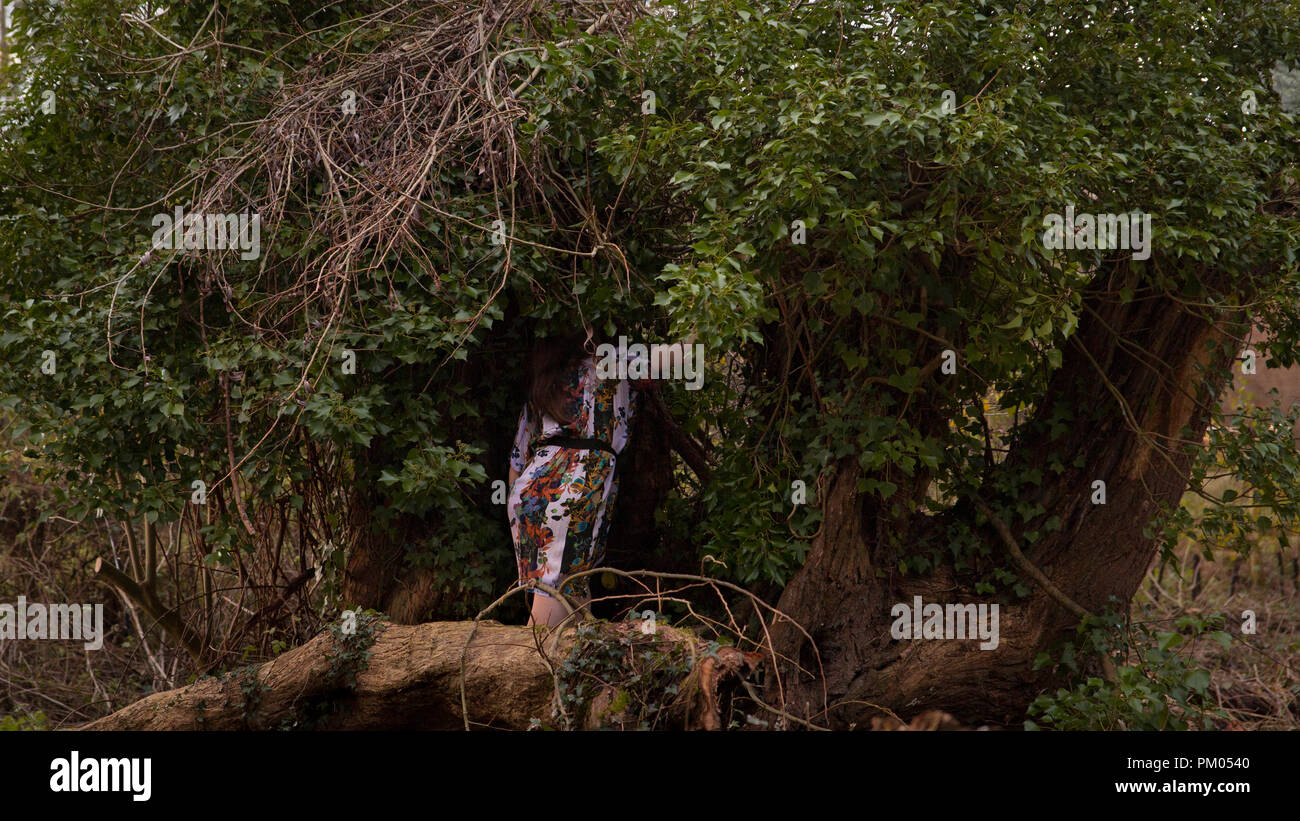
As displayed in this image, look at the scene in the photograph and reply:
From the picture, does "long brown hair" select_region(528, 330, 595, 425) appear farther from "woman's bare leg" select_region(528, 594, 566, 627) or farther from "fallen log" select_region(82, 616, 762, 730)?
"fallen log" select_region(82, 616, 762, 730)

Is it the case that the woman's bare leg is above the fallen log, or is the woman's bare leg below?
above

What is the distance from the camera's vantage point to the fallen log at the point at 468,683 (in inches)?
128

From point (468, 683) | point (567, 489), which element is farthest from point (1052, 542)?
point (468, 683)

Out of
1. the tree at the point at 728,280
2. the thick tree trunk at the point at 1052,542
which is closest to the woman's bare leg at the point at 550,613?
the tree at the point at 728,280

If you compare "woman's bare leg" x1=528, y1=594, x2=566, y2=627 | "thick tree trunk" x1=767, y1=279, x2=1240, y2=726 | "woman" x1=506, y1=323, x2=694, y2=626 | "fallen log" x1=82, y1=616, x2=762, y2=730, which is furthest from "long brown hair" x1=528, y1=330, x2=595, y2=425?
"thick tree trunk" x1=767, y1=279, x2=1240, y2=726

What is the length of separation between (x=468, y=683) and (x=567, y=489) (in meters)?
0.79

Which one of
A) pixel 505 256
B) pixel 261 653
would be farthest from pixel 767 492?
pixel 261 653

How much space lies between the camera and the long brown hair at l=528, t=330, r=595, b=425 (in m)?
4.13

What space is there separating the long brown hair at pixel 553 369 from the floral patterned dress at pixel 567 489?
2 cm

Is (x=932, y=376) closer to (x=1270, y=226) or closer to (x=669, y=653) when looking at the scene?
(x=1270, y=226)

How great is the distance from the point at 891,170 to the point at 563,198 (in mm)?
1321

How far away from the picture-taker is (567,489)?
4.13 meters

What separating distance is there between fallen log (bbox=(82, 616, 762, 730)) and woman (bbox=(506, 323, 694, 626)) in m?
0.31

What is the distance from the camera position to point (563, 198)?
4078 millimetres
